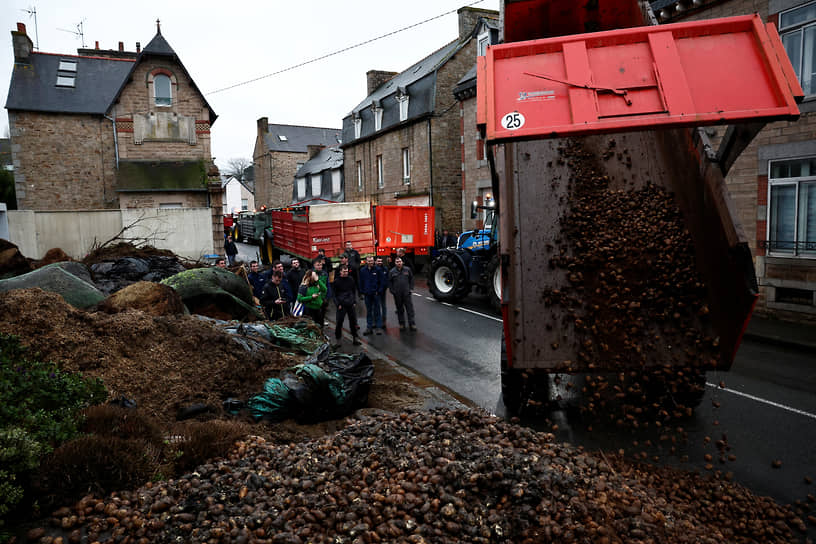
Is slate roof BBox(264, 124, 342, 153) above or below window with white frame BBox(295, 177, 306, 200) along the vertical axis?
above

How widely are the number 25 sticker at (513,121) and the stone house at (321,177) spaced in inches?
1357

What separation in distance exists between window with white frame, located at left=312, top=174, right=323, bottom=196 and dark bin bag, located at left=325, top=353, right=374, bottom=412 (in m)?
37.2

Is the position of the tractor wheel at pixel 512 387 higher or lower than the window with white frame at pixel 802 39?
lower

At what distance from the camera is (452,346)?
1027cm

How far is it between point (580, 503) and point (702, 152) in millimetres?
3928

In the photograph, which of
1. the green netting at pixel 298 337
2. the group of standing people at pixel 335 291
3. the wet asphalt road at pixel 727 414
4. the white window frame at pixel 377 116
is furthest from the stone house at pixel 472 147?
the green netting at pixel 298 337

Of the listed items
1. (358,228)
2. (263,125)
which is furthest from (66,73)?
(263,125)

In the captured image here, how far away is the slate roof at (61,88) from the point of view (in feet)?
72.1

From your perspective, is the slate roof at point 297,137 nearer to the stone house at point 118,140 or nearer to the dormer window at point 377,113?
the dormer window at point 377,113

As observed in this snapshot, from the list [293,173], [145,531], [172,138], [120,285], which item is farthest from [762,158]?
[293,173]

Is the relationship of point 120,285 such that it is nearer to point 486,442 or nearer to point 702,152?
point 486,442

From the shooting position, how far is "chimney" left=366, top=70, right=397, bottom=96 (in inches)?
Answer: 1426

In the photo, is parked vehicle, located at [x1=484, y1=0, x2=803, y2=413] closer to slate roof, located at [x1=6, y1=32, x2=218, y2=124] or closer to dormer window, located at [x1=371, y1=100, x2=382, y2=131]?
slate roof, located at [x1=6, y1=32, x2=218, y2=124]

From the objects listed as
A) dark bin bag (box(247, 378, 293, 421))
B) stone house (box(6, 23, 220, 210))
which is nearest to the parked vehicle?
dark bin bag (box(247, 378, 293, 421))
